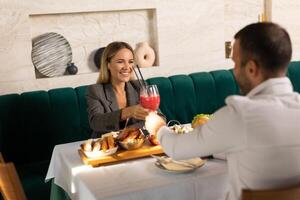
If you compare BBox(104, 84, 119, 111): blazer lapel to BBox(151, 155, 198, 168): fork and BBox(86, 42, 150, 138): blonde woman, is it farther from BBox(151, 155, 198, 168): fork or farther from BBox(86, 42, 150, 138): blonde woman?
BBox(151, 155, 198, 168): fork

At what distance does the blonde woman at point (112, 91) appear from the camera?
89.4 inches

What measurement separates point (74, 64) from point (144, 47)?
0.50 m

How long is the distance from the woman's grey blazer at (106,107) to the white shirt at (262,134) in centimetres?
101

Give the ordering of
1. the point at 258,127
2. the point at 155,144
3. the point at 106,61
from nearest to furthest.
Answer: the point at 258,127
the point at 155,144
the point at 106,61

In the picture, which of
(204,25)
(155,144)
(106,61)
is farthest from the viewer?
(204,25)

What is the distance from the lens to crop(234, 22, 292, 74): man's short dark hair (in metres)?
1.19

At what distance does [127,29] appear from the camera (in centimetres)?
329

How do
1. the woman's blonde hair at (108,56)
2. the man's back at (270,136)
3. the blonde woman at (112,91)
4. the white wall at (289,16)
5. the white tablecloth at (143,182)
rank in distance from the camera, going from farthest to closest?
1. the white wall at (289,16)
2. the woman's blonde hair at (108,56)
3. the blonde woman at (112,91)
4. the white tablecloth at (143,182)
5. the man's back at (270,136)

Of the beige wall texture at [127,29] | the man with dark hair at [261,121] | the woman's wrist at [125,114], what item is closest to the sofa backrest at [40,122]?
the beige wall texture at [127,29]

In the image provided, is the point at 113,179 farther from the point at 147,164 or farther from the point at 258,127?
the point at 258,127

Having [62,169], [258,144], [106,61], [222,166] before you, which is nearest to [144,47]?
[106,61]

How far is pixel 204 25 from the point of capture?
11.2 feet

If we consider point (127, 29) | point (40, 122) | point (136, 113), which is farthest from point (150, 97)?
point (127, 29)

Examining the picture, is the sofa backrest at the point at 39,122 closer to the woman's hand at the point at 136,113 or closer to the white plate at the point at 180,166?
the woman's hand at the point at 136,113
